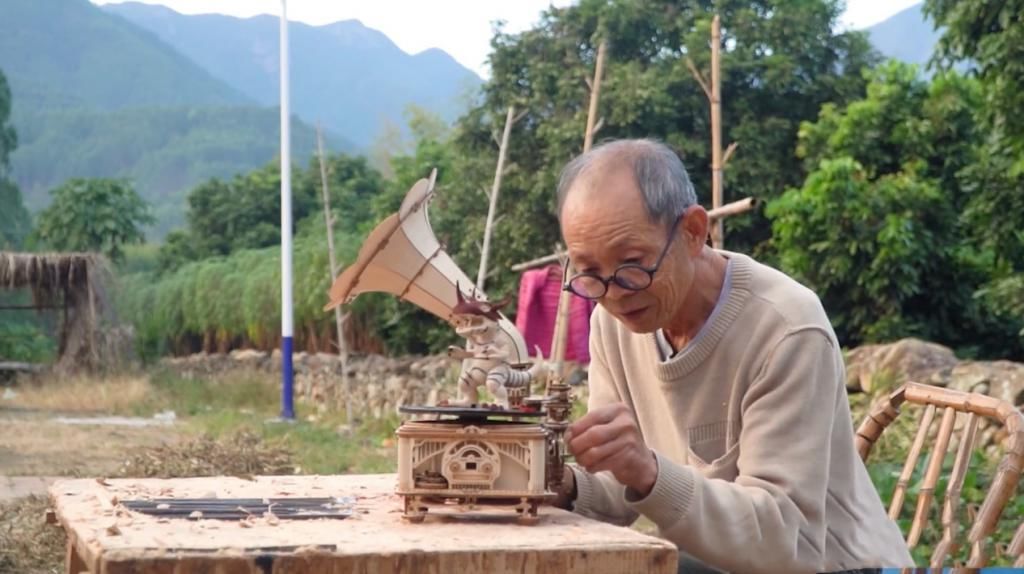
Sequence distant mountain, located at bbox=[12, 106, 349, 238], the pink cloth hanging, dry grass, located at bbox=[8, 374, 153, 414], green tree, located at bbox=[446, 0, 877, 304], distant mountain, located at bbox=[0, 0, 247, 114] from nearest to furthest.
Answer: the pink cloth hanging → green tree, located at bbox=[446, 0, 877, 304] → dry grass, located at bbox=[8, 374, 153, 414] → distant mountain, located at bbox=[12, 106, 349, 238] → distant mountain, located at bbox=[0, 0, 247, 114]

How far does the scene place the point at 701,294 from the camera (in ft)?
8.07

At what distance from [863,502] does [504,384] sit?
70 cm

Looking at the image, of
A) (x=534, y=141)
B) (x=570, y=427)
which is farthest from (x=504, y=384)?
(x=534, y=141)

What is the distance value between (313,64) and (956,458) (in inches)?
3469

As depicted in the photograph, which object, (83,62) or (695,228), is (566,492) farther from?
(83,62)

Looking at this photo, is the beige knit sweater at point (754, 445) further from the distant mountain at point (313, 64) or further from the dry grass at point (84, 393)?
the distant mountain at point (313, 64)

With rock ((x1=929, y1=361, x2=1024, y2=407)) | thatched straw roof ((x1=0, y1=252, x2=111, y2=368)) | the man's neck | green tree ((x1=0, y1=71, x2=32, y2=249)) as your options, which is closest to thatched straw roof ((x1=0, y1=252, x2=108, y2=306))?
thatched straw roof ((x1=0, y1=252, x2=111, y2=368))

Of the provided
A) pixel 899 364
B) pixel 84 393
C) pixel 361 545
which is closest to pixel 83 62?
pixel 84 393

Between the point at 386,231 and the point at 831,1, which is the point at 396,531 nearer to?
the point at 386,231

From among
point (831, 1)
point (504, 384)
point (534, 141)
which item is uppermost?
point (831, 1)

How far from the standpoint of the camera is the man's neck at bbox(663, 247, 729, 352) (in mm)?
2457

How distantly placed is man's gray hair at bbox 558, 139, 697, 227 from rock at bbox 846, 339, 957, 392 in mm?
6950

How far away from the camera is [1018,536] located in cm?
266

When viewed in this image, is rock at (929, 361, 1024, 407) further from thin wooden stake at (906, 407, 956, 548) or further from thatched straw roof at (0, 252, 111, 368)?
thatched straw roof at (0, 252, 111, 368)
